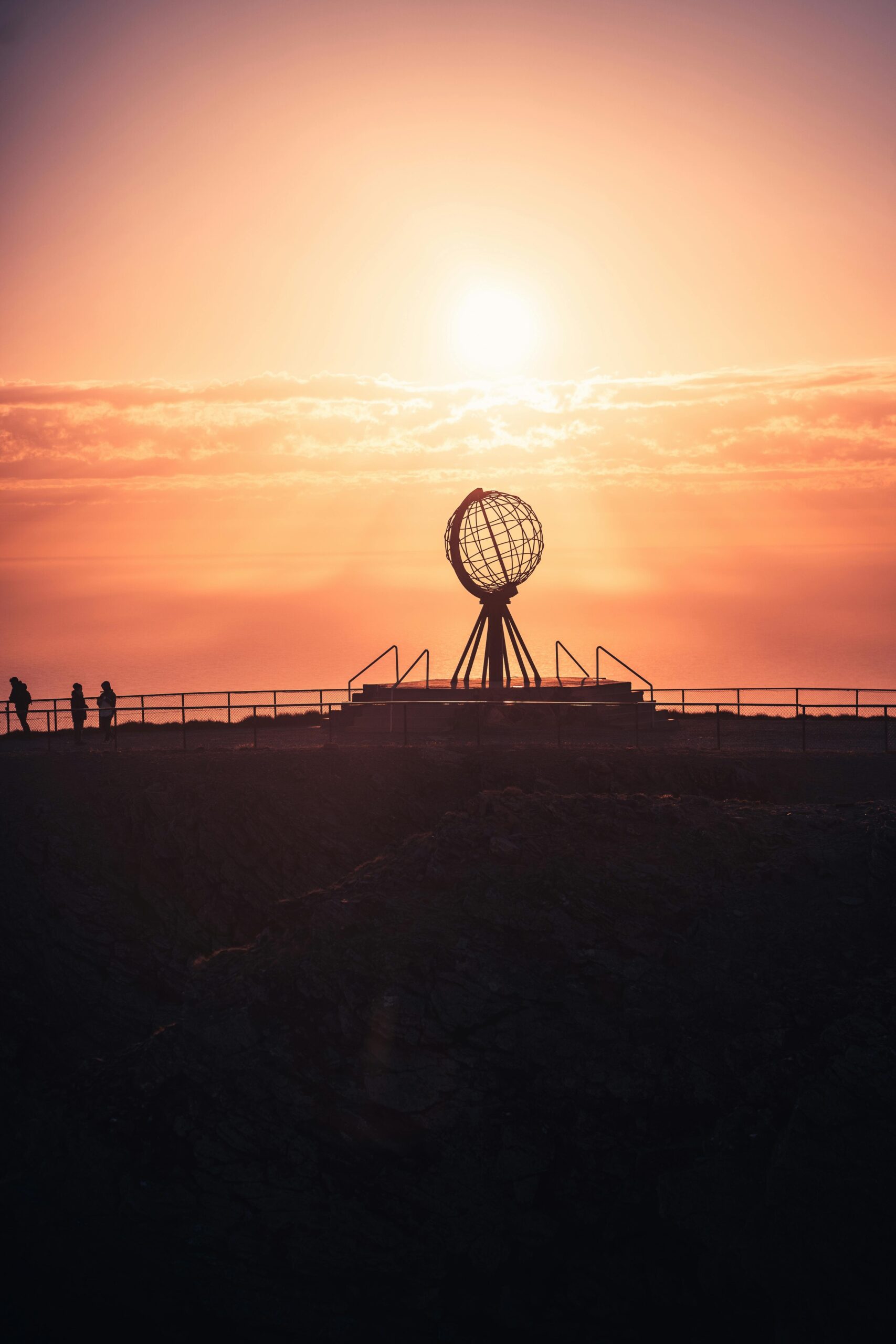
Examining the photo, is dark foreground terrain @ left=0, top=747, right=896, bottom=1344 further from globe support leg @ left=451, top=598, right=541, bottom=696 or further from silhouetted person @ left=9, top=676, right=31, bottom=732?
globe support leg @ left=451, top=598, right=541, bottom=696

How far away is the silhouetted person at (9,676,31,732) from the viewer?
25688 mm

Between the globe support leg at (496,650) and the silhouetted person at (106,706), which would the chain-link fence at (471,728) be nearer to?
the silhouetted person at (106,706)

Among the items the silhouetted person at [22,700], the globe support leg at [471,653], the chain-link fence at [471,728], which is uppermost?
the globe support leg at [471,653]

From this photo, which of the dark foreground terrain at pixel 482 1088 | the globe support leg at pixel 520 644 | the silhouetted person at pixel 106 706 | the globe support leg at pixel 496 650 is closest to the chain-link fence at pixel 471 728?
the silhouetted person at pixel 106 706

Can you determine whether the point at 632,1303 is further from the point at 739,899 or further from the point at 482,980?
the point at 739,899

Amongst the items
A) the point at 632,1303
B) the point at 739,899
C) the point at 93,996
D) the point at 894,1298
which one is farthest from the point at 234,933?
the point at 894,1298

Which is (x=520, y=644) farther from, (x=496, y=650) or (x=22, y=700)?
(x=22, y=700)

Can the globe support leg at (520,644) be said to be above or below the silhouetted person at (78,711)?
above

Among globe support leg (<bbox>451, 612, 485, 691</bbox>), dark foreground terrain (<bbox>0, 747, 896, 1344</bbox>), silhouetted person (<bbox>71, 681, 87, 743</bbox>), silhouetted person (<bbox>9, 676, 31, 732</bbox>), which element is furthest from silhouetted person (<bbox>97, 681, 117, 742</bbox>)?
globe support leg (<bbox>451, 612, 485, 691</bbox>)

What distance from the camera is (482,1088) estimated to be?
12.8 metres

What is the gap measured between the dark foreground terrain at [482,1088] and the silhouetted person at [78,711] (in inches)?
218

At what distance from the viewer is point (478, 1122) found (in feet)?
40.5

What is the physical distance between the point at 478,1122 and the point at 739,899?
5.24 m

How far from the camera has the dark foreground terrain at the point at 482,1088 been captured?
10844mm
